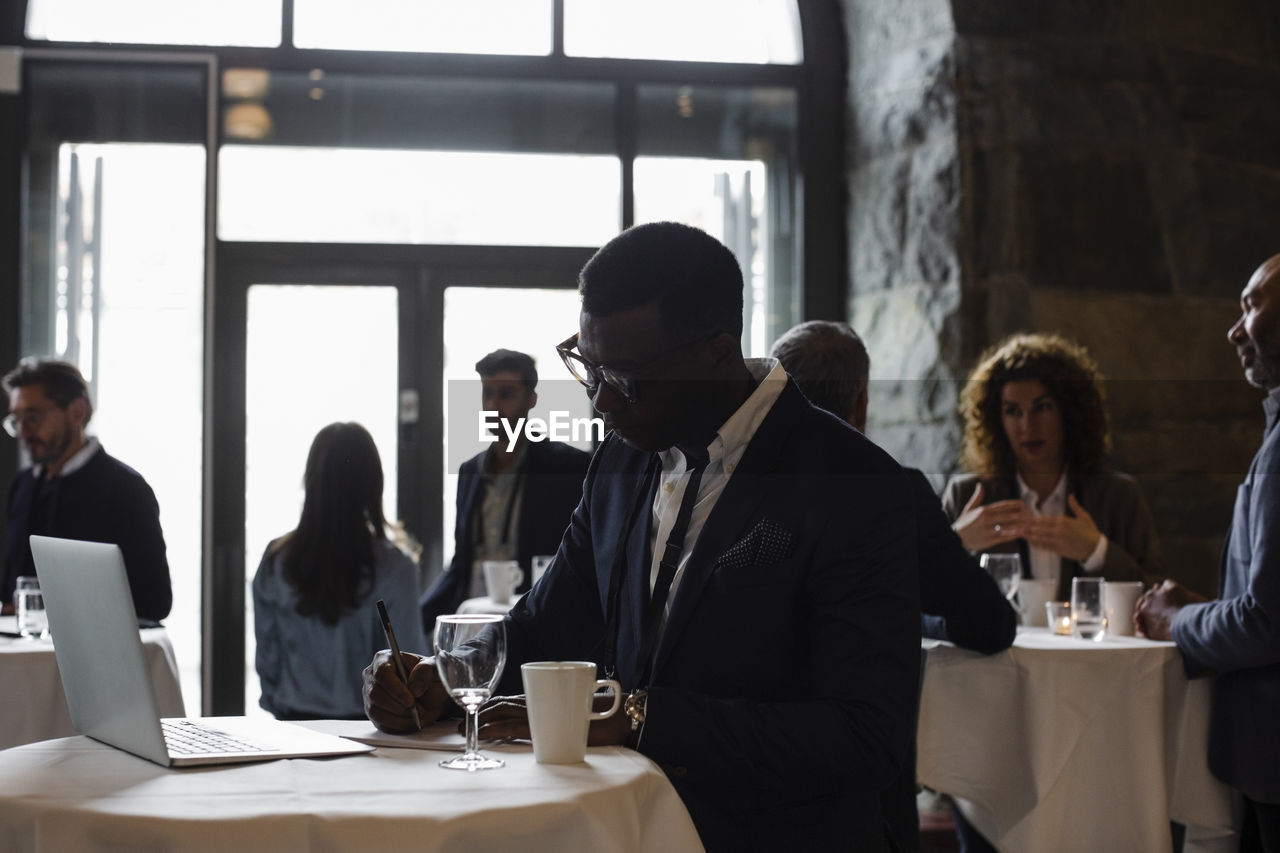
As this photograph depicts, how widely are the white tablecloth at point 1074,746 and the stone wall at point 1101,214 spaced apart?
6.80ft

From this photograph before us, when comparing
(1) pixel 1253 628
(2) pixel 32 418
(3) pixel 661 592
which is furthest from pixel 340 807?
(2) pixel 32 418

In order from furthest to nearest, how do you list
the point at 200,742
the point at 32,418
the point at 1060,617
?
the point at 32,418, the point at 1060,617, the point at 200,742

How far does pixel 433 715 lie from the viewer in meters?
1.88

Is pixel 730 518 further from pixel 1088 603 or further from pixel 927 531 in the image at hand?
pixel 1088 603

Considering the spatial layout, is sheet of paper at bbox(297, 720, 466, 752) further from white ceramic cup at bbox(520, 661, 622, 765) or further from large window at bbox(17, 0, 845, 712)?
large window at bbox(17, 0, 845, 712)

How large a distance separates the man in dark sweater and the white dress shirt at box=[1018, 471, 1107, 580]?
2745 mm

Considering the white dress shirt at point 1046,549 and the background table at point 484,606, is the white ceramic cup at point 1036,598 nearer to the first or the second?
the white dress shirt at point 1046,549

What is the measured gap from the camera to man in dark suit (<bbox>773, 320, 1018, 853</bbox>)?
2.77 metres

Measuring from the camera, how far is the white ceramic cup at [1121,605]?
3604 millimetres

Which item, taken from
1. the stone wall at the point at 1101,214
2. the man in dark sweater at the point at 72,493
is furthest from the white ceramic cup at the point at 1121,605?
the man in dark sweater at the point at 72,493

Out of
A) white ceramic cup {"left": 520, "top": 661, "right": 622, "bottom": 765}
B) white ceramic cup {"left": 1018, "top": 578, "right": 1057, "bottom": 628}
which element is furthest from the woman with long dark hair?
white ceramic cup {"left": 520, "top": 661, "right": 622, "bottom": 765}

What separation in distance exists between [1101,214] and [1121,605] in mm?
2323

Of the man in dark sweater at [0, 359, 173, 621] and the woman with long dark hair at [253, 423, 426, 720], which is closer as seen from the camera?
the woman with long dark hair at [253, 423, 426, 720]

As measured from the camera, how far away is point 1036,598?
379 cm
